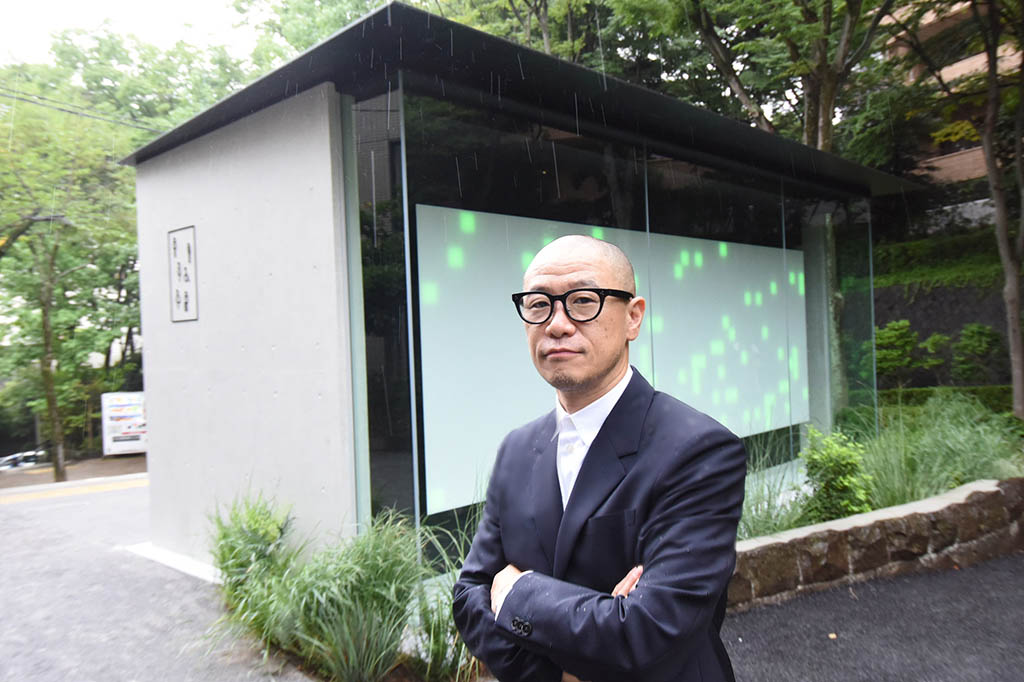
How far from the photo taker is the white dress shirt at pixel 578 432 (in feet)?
4.85

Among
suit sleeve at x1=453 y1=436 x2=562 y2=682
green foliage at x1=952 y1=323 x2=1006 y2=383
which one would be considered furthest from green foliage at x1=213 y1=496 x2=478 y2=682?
green foliage at x1=952 y1=323 x2=1006 y2=383

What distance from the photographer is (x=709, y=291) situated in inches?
313

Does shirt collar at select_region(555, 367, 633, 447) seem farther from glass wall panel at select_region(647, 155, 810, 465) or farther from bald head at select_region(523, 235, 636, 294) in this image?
glass wall panel at select_region(647, 155, 810, 465)

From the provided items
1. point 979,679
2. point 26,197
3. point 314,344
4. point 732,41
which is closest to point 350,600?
point 314,344

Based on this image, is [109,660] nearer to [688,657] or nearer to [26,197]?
[688,657]

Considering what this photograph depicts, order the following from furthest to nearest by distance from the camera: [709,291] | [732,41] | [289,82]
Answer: [732,41] → [709,291] → [289,82]

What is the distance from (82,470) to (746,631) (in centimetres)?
2157

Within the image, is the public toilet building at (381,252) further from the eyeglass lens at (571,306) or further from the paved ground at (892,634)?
the eyeglass lens at (571,306)

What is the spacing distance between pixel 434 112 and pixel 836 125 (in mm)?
13814

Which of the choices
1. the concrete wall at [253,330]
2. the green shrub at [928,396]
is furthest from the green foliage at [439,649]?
the green shrub at [928,396]

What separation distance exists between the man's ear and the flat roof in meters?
2.92

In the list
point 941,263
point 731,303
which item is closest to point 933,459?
point 731,303

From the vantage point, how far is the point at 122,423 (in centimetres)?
2039

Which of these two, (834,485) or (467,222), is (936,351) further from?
(467,222)
